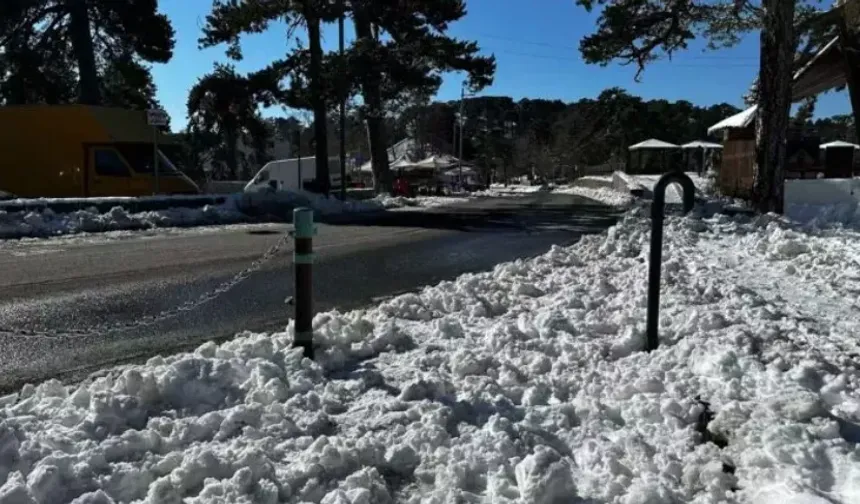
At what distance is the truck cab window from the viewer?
2192cm

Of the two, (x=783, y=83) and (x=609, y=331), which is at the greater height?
(x=783, y=83)

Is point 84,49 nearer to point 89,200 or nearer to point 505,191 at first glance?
point 89,200

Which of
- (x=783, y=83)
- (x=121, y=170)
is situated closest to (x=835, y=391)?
(x=783, y=83)

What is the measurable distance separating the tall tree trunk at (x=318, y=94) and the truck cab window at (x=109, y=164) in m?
7.01

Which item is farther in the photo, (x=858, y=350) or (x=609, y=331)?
(x=609, y=331)

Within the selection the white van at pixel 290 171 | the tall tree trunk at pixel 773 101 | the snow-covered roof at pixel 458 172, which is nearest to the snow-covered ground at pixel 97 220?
the tall tree trunk at pixel 773 101

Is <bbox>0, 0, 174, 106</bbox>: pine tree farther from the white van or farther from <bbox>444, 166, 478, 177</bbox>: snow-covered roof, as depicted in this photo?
<bbox>444, 166, 478, 177</bbox>: snow-covered roof

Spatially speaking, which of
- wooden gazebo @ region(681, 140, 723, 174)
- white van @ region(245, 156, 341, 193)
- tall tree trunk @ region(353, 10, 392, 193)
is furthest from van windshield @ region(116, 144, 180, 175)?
wooden gazebo @ region(681, 140, 723, 174)

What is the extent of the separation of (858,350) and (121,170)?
70.9 ft

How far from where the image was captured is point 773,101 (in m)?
13.2

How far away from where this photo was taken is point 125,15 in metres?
28.9

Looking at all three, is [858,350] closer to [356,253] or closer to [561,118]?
[356,253]

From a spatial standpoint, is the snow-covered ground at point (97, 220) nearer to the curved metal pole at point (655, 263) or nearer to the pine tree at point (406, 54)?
the pine tree at point (406, 54)

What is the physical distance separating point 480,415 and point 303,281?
1.63 m
